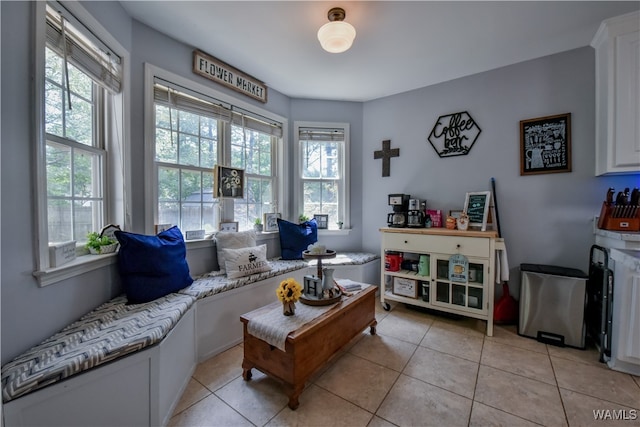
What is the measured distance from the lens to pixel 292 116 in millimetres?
3398

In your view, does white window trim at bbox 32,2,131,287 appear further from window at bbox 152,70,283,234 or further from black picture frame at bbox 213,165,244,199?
black picture frame at bbox 213,165,244,199

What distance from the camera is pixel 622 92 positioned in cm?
194

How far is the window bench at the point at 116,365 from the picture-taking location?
3.22 feet

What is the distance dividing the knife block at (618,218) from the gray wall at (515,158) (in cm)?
22

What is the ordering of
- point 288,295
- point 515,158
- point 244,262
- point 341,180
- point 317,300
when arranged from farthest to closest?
A: 1. point 341,180
2. point 515,158
3. point 244,262
4. point 317,300
5. point 288,295

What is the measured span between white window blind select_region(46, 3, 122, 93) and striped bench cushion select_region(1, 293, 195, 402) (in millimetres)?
1521

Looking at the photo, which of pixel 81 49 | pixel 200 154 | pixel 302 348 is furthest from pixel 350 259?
pixel 81 49

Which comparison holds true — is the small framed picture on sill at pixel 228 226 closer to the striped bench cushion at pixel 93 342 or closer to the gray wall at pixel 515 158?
the striped bench cushion at pixel 93 342

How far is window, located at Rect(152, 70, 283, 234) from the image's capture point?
87.7 inches

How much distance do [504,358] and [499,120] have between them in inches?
90.7

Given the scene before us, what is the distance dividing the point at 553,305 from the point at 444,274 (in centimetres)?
86

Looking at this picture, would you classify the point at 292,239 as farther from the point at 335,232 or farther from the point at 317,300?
the point at 317,300

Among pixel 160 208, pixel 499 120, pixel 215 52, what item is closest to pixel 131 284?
pixel 160 208

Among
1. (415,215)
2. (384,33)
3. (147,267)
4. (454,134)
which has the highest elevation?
(384,33)
